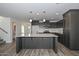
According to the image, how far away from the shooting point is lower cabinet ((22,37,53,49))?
24.4ft

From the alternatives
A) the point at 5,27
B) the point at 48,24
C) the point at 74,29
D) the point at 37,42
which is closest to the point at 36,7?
the point at 37,42

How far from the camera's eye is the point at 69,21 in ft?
23.1

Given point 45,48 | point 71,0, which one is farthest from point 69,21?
point 71,0

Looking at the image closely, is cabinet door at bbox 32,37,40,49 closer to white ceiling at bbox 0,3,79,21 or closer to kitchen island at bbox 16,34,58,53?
kitchen island at bbox 16,34,58,53

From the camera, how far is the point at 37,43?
7.53 metres

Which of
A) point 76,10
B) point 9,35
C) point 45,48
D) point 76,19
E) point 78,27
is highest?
point 76,10

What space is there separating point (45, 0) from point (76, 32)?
16.8ft

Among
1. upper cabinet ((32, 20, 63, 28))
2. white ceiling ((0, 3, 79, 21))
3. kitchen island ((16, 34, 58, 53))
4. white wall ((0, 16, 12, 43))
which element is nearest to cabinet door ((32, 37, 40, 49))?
kitchen island ((16, 34, 58, 53))

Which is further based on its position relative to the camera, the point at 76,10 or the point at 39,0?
the point at 76,10

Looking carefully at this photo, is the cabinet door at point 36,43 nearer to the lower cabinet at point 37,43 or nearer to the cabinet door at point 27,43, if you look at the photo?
the lower cabinet at point 37,43

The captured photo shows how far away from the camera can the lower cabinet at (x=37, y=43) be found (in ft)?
24.4

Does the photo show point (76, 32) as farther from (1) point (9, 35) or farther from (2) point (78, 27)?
(1) point (9, 35)

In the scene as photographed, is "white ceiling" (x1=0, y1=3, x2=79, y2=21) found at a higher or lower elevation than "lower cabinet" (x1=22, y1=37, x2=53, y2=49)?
higher

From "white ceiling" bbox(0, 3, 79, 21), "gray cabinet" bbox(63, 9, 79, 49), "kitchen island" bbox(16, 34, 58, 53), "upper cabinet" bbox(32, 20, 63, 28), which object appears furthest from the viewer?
"upper cabinet" bbox(32, 20, 63, 28)
